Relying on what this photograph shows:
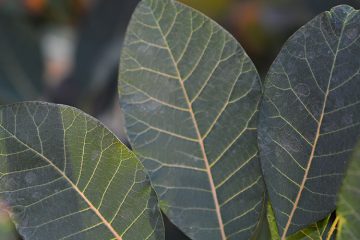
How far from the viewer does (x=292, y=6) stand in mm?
2189

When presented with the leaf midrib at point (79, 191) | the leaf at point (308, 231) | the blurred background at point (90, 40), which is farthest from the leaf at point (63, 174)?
the blurred background at point (90, 40)

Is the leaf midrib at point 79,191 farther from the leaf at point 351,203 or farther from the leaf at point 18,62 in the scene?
the leaf at point 18,62

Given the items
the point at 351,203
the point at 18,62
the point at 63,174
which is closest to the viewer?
the point at 351,203

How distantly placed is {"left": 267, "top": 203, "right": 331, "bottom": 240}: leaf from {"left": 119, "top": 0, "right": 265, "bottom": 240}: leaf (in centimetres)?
2

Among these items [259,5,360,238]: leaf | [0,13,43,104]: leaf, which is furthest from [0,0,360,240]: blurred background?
[259,5,360,238]: leaf

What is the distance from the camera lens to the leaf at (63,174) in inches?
25.2

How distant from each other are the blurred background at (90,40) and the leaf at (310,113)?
108 centimetres

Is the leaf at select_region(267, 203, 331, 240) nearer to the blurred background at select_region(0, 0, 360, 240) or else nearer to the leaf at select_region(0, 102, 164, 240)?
the leaf at select_region(0, 102, 164, 240)

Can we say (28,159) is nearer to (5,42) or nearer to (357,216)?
(357,216)

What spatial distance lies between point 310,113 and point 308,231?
13 cm

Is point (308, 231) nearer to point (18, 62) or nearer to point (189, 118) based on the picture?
point (189, 118)

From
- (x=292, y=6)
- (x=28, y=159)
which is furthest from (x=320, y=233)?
(x=292, y=6)

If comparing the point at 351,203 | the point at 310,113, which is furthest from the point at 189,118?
the point at 351,203

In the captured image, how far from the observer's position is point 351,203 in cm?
49
